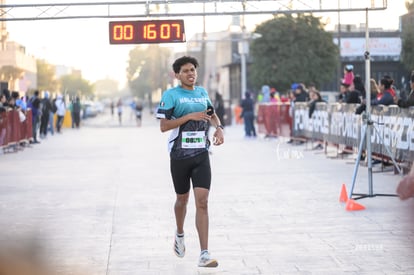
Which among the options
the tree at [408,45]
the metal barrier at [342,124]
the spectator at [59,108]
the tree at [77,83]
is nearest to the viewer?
the metal barrier at [342,124]

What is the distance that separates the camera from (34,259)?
9.99 feet

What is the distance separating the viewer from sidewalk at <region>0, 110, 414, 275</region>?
7.38m

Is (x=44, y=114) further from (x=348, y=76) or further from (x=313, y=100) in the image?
(x=348, y=76)

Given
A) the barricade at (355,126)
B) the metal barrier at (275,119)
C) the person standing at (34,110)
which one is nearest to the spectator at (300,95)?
the metal barrier at (275,119)

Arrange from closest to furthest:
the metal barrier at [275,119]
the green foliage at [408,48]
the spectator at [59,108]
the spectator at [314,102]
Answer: the spectator at [314,102] < the metal barrier at [275,119] < the spectator at [59,108] < the green foliage at [408,48]

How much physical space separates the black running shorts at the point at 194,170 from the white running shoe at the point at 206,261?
1.79ft

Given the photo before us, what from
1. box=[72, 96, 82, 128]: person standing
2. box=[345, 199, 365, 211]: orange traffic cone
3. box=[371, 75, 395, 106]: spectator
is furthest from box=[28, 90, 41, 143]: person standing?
box=[345, 199, 365, 211]: orange traffic cone

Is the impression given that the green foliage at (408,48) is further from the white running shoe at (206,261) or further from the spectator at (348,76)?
the white running shoe at (206,261)

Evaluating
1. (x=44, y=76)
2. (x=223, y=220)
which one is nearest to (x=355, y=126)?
(x=223, y=220)

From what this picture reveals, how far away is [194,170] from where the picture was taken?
731cm

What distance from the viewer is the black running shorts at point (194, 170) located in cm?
727

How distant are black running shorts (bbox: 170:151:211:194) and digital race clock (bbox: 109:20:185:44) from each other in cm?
1364

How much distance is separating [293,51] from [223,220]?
2131 inches

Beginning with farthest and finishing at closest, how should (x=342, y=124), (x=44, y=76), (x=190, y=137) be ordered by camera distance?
(x=44, y=76) → (x=342, y=124) → (x=190, y=137)
